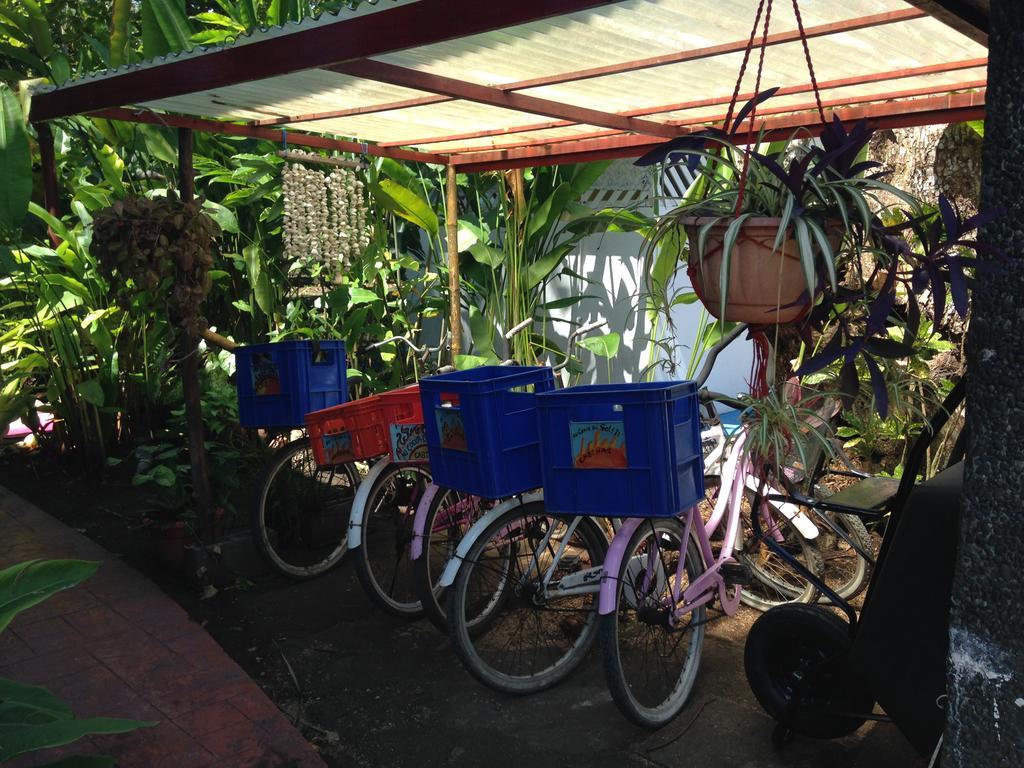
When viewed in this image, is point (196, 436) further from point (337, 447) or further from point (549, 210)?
point (549, 210)

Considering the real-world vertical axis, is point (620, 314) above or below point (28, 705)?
below

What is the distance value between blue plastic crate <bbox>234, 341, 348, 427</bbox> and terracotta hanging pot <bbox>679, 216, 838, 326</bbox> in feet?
8.34

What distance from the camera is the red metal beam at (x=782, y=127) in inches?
165

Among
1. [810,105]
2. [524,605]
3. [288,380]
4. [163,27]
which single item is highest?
[163,27]

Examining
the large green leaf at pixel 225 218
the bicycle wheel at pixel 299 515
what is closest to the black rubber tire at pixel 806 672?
the bicycle wheel at pixel 299 515

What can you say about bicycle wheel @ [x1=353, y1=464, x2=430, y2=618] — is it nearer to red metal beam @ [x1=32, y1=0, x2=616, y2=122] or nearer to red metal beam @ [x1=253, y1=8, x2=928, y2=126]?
red metal beam @ [x1=253, y1=8, x2=928, y2=126]

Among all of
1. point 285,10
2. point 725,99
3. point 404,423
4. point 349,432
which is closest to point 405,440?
point 404,423

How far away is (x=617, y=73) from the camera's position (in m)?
3.89

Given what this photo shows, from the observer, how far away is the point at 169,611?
4.64 metres

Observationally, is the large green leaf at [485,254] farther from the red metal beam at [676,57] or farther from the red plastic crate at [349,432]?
the red plastic crate at [349,432]

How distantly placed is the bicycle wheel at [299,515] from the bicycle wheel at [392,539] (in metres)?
0.34

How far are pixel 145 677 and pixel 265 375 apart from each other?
1712 millimetres

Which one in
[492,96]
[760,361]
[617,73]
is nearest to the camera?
[760,361]

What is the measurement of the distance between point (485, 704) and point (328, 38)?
2.52 metres
